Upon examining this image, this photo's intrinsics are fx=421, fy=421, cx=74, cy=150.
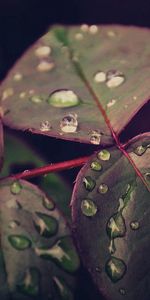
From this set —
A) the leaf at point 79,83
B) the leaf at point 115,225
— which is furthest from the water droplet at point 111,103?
the leaf at point 115,225

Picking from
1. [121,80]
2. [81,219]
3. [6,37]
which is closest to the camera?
[81,219]

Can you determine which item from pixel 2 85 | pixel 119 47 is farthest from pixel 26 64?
pixel 119 47

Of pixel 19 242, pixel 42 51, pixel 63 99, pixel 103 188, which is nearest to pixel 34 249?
pixel 19 242

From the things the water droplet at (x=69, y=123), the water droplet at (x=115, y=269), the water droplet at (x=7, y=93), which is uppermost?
the water droplet at (x=7, y=93)

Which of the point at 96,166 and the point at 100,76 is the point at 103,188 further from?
the point at 100,76

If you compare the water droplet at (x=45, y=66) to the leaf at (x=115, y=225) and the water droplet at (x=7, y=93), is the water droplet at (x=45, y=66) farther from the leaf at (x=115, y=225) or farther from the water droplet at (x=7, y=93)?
the leaf at (x=115, y=225)

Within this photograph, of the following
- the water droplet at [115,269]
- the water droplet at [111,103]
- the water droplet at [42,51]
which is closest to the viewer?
the water droplet at [115,269]

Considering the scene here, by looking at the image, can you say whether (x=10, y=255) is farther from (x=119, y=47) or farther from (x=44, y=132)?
(x=119, y=47)
